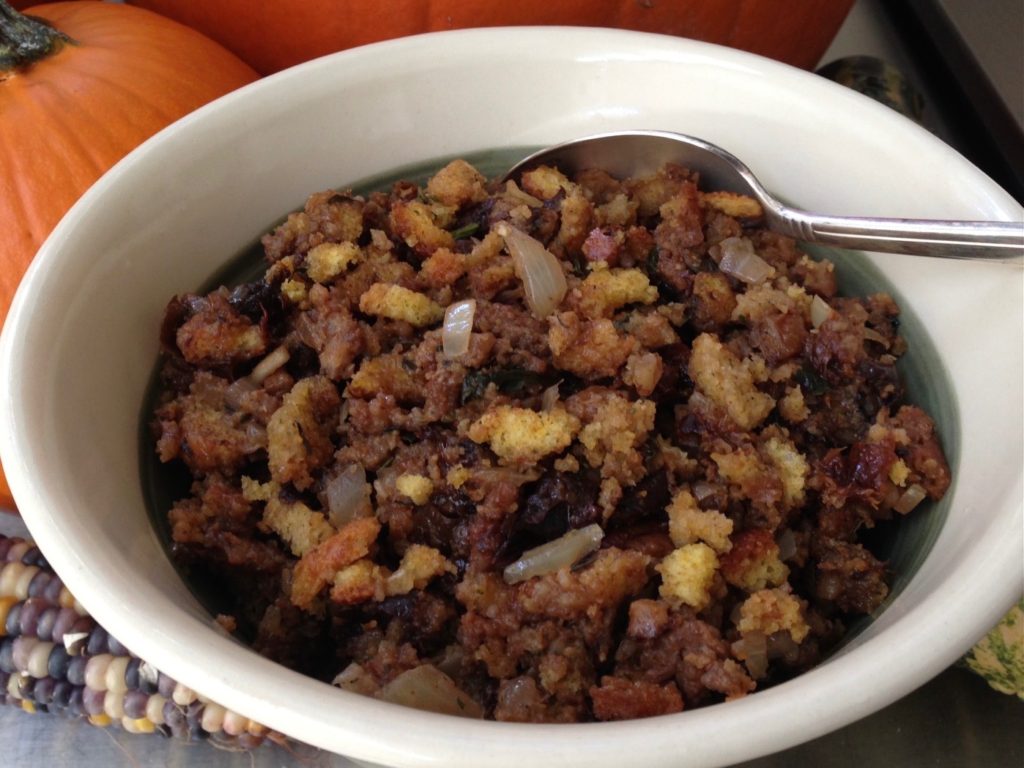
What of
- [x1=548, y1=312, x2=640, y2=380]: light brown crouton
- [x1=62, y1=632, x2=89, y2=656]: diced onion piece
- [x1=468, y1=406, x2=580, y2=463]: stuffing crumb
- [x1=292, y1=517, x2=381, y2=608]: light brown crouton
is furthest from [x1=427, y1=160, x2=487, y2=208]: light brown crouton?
[x1=62, y1=632, x2=89, y2=656]: diced onion piece

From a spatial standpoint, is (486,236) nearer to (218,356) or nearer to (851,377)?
(218,356)

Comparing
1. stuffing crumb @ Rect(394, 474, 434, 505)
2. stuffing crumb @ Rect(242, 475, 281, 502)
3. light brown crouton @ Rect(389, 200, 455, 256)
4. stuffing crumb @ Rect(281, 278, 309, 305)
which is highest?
light brown crouton @ Rect(389, 200, 455, 256)

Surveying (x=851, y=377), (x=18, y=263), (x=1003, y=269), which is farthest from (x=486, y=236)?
(x=18, y=263)

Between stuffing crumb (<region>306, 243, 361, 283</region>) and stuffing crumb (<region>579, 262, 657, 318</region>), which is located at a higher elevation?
stuffing crumb (<region>579, 262, 657, 318</region>)

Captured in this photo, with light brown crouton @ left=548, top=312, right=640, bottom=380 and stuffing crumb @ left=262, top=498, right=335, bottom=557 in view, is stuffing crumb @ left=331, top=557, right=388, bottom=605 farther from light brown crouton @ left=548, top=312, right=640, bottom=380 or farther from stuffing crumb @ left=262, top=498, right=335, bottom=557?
light brown crouton @ left=548, top=312, right=640, bottom=380

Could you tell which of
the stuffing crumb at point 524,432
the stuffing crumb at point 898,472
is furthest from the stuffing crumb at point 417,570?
the stuffing crumb at point 898,472

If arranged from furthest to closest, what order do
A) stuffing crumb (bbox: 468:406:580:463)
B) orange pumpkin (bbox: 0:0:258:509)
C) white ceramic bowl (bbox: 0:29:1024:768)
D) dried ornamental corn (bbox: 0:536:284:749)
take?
orange pumpkin (bbox: 0:0:258:509), dried ornamental corn (bbox: 0:536:284:749), stuffing crumb (bbox: 468:406:580:463), white ceramic bowl (bbox: 0:29:1024:768)
